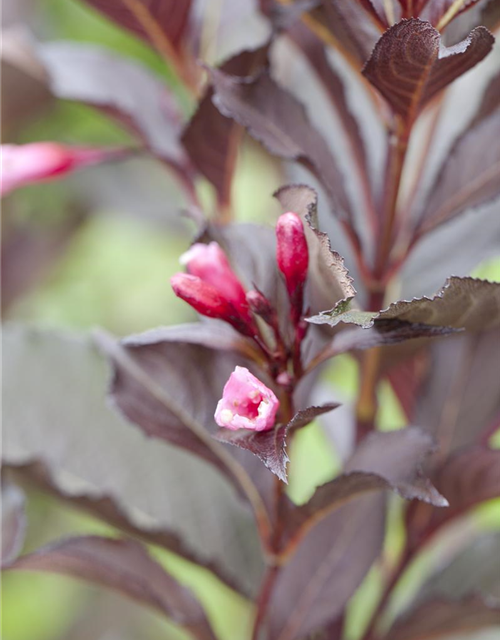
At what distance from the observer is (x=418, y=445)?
567 mm

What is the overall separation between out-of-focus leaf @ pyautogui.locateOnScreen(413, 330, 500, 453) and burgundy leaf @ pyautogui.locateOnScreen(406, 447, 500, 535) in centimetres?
9

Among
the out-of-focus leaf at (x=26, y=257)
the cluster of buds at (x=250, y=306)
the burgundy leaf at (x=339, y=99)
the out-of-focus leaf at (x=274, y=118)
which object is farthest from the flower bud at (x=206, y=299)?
the out-of-focus leaf at (x=26, y=257)

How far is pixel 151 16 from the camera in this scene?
30.5 inches

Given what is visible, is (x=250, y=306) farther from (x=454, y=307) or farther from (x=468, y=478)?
(x=468, y=478)

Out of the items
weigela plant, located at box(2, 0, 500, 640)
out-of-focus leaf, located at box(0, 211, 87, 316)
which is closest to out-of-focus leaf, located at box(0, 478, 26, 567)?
weigela plant, located at box(2, 0, 500, 640)

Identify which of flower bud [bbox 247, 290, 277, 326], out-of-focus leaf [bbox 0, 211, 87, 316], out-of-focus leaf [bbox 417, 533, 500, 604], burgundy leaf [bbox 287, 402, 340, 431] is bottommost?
out-of-focus leaf [bbox 417, 533, 500, 604]

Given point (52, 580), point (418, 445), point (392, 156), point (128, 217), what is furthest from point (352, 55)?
point (52, 580)

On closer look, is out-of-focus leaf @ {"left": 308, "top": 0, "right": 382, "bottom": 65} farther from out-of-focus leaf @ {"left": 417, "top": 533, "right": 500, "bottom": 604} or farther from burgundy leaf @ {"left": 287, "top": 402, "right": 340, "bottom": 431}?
out-of-focus leaf @ {"left": 417, "top": 533, "right": 500, "bottom": 604}

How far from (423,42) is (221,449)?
0.33m

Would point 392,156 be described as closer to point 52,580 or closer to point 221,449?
point 221,449

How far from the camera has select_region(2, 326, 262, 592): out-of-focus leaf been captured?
0.72 meters

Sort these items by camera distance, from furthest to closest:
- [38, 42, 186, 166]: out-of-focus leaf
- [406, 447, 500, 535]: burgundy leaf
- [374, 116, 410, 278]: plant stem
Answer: [38, 42, 186, 166]: out-of-focus leaf < [406, 447, 500, 535]: burgundy leaf < [374, 116, 410, 278]: plant stem

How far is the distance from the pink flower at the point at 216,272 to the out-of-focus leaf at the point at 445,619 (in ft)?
1.16

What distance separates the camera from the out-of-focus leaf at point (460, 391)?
797 millimetres
